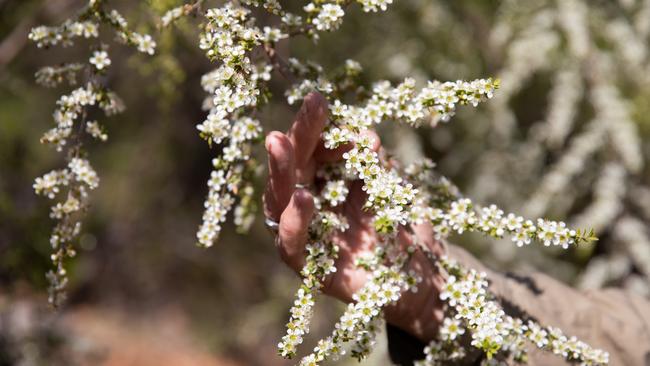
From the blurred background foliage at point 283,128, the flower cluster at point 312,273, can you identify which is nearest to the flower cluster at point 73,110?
the blurred background foliage at point 283,128

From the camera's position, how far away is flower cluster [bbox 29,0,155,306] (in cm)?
175

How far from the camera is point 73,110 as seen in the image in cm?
176

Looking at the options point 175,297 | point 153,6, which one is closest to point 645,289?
point 153,6

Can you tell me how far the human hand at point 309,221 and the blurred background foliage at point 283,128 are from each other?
632 mm

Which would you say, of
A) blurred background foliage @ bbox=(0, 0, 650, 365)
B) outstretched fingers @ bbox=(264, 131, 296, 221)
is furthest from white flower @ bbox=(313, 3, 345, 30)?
blurred background foliage @ bbox=(0, 0, 650, 365)

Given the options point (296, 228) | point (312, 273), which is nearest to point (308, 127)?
point (296, 228)

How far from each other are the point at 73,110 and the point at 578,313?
1.76 metres

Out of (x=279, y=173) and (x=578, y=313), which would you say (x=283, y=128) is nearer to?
(x=578, y=313)

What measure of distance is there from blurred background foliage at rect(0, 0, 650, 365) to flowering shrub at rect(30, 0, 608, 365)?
409mm

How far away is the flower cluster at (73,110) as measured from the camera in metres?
1.75

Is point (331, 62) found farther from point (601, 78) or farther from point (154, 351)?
point (154, 351)

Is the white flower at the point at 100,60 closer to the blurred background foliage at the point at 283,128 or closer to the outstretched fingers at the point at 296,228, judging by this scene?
the blurred background foliage at the point at 283,128

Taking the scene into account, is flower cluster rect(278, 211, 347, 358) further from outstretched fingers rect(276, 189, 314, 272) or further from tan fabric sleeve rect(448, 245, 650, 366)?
tan fabric sleeve rect(448, 245, 650, 366)

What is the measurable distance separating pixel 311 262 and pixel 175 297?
7029 mm
